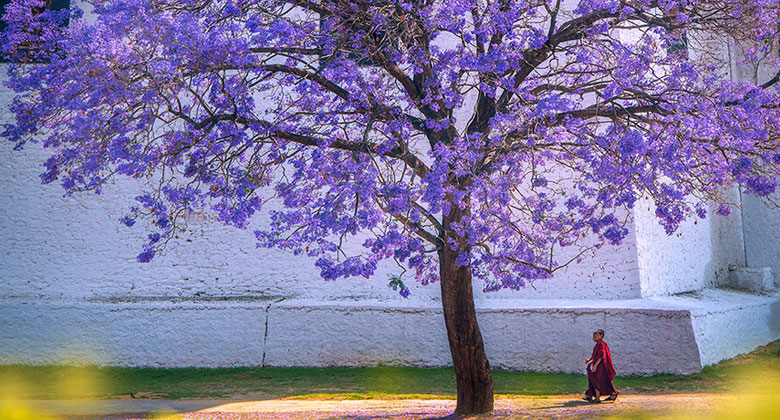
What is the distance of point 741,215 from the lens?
13.1m

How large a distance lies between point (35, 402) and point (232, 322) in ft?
9.90

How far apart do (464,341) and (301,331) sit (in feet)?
12.9

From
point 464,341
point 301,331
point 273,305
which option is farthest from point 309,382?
point 464,341

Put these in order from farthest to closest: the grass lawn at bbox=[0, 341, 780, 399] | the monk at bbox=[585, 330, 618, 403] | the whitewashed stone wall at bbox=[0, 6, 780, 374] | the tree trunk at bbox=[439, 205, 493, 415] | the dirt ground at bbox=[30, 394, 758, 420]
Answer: the whitewashed stone wall at bbox=[0, 6, 780, 374] < the grass lawn at bbox=[0, 341, 780, 399] < the monk at bbox=[585, 330, 618, 403] < the tree trunk at bbox=[439, 205, 493, 415] < the dirt ground at bbox=[30, 394, 758, 420]

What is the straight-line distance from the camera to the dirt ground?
745 cm

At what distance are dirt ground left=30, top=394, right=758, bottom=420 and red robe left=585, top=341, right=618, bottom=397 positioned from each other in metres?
0.21

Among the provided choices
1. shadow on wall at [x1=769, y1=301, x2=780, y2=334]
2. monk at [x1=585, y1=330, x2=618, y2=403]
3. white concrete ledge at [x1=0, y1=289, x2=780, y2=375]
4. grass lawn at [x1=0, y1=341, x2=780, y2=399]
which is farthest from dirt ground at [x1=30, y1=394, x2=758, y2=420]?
shadow on wall at [x1=769, y1=301, x2=780, y2=334]

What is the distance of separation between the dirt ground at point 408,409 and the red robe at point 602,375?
8.1 inches

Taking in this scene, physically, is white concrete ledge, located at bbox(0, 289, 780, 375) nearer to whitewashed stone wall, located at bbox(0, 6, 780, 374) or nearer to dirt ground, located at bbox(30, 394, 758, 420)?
whitewashed stone wall, located at bbox(0, 6, 780, 374)

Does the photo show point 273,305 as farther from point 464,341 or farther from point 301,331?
point 464,341

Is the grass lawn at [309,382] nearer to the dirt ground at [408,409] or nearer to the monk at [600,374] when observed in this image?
the dirt ground at [408,409]

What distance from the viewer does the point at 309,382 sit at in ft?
34.0

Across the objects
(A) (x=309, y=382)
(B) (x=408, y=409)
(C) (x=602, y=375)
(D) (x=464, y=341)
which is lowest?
(B) (x=408, y=409)

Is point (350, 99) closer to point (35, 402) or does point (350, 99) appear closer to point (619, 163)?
point (619, 163)
